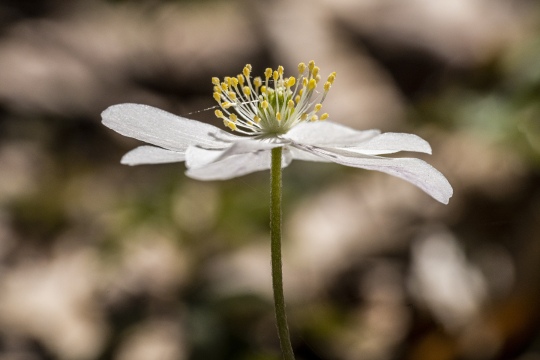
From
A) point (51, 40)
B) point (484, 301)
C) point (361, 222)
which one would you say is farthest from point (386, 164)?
point (51, 40)

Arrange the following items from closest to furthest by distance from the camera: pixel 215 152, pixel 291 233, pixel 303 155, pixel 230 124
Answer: pixel 215 152, pixel 303 155, pixel 230 124, pixel 291 233

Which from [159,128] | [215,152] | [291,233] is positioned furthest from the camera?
[291,233]

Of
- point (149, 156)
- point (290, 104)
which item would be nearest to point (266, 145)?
point (149, 156)

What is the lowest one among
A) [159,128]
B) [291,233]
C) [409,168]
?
[291,233]

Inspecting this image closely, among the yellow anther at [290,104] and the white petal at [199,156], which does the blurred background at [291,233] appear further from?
the white petal at [199,156]

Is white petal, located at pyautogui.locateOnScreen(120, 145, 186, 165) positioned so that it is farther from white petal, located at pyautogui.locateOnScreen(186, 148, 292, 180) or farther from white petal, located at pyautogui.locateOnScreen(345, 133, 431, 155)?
white petal, located at pyautogui.locateOnScreen(345, 133, 431, 155)


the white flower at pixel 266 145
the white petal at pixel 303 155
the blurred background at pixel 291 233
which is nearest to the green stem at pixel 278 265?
the white flower at pixel 266 145

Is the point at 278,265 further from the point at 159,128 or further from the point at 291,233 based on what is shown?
the point at 291,233
